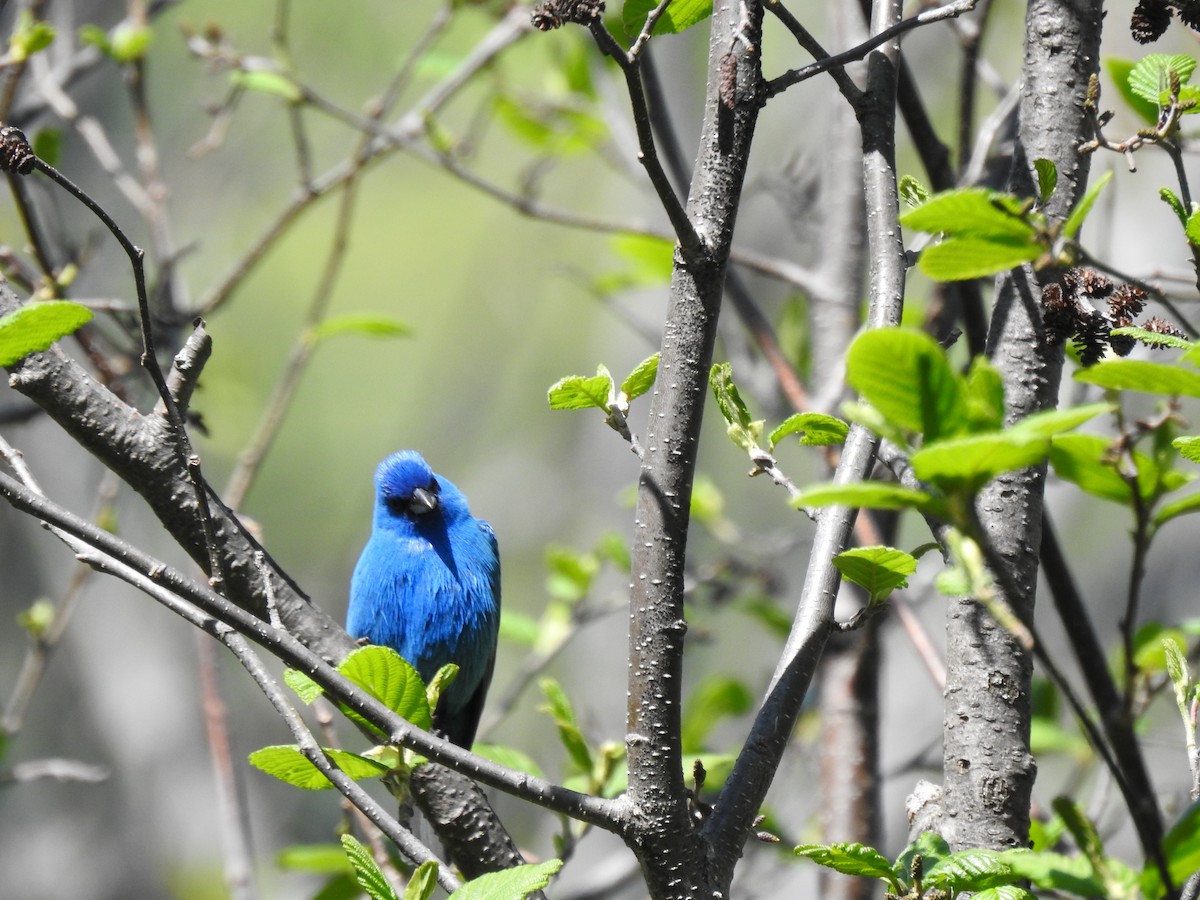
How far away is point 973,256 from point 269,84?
286 centimetres

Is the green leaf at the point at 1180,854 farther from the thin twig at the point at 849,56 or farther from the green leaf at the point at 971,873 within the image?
the thin twig at the point at 849,56

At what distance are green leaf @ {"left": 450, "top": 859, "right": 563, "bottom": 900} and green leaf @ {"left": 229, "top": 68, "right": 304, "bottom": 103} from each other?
276 centimetres

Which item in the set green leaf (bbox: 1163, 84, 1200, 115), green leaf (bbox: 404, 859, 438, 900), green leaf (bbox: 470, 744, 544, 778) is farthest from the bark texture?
green leaf (bbox: 470, 744, 544, 778)

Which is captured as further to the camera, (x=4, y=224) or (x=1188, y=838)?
(x=4, y=224)

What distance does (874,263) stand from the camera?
163cm

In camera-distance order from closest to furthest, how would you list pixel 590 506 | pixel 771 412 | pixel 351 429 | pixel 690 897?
pixel 690 897 → pixel 771 412 → pixel 590 506 → pixel 351 429

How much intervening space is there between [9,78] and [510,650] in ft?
23.9

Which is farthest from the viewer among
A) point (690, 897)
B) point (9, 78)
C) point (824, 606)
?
point (9, 78)

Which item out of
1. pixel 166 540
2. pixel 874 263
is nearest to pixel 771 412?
pixel 874 263

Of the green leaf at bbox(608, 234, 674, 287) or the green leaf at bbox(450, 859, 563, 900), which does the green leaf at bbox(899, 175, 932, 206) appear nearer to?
the green leaf at bbox(450, 859, 563, 900)

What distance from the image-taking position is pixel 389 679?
157 cm

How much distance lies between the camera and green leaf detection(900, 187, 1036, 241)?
105cm

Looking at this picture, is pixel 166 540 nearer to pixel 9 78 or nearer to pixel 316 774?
pixel 9 78

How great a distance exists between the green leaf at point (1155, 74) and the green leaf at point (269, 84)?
2635 mm
